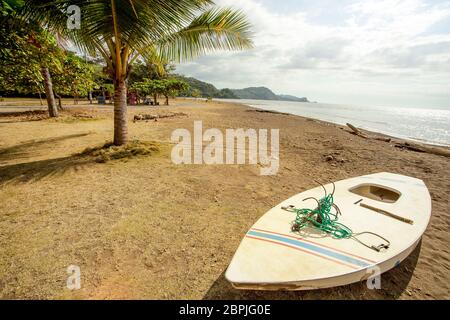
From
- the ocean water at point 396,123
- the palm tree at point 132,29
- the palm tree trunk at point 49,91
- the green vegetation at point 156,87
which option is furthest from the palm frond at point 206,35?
the green vegetation at point 156,87

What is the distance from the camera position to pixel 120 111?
6219 millimetres

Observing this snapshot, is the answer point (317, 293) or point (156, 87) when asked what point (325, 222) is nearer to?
point (317, 293)

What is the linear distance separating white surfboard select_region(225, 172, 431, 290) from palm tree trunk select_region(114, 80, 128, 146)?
17.7 ft

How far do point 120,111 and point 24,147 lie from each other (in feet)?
12.6

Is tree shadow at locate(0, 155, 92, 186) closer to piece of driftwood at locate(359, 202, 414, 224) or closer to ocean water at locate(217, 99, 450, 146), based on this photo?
piece of driftwood at locate(359, 202, 414, 224)

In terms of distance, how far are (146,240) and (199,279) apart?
40.9 inches

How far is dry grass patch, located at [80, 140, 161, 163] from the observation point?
6113 mm

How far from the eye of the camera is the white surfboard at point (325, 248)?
6.61ft

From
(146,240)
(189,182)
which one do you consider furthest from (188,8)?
(146,240)

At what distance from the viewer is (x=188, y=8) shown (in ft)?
15.6

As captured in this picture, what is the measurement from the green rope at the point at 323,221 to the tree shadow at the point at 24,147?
769 cm

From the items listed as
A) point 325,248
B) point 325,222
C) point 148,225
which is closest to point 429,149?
point 325,222

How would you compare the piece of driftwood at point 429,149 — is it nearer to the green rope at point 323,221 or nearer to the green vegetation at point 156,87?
the green rope at point 323,221
